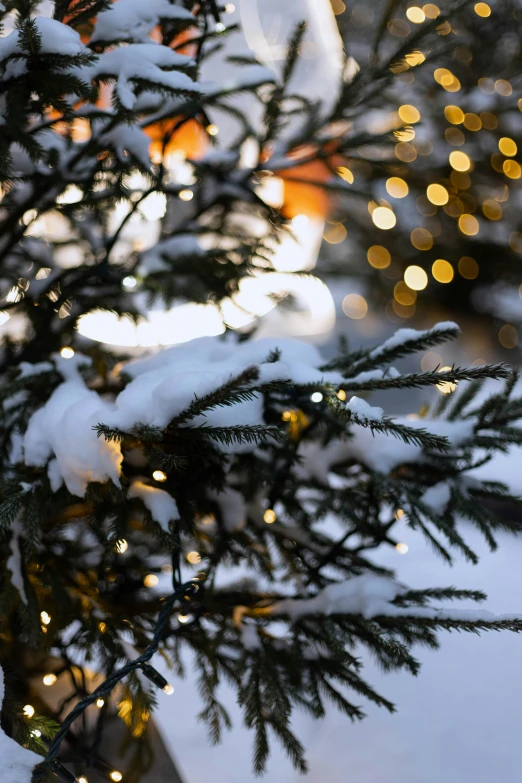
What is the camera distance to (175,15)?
0.66 m

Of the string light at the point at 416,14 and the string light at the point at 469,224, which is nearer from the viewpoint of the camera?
the string light at the point at 416,14

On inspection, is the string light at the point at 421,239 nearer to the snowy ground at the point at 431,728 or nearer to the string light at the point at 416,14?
the string light at the point at 416,14

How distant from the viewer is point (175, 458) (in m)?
0.52

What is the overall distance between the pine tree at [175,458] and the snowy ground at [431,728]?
6.8 inches

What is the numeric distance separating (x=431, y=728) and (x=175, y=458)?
611 millimetres

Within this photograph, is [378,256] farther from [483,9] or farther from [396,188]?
[483,9]

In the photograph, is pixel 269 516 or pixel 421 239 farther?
pixel 421 239

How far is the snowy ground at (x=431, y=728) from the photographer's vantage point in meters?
0.81

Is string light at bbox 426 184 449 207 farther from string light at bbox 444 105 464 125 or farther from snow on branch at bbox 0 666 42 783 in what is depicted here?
snow on branch at bbox 0 666 42 783

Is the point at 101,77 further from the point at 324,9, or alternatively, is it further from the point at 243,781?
the point at 243,781

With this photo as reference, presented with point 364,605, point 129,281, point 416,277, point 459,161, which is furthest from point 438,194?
point 364,605

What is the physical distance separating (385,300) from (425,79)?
1048mm

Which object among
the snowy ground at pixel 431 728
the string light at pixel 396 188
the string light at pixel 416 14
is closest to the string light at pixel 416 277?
the string light at pixel 396 188

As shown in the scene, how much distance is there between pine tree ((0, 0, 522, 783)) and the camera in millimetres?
561
